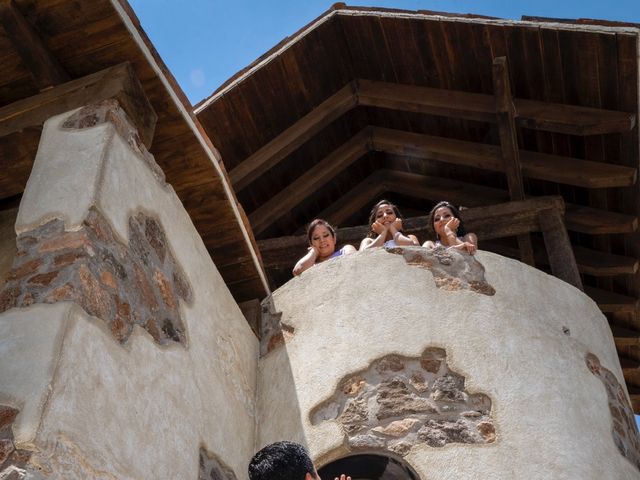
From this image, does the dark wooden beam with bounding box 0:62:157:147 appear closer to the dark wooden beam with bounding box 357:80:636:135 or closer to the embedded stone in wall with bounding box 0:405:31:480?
the embedded stone in wall with bounding box 0:405:31:480

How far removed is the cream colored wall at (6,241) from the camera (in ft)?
16.6

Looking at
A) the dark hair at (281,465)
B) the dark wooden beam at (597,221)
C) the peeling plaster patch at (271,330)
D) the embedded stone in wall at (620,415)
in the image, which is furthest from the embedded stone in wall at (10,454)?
the dark wooden beam at (597,221)

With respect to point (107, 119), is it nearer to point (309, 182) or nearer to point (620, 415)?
point (620, 415)

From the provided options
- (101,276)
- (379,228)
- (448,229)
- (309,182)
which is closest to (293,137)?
(309,182)

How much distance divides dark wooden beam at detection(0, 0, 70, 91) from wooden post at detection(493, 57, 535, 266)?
394 cm

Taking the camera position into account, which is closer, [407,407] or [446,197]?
[407,407]

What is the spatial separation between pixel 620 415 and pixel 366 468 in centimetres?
156

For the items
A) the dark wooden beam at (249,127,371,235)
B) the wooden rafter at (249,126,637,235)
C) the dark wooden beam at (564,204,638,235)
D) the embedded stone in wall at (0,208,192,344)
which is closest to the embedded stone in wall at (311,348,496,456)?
the embedded stone in wall at (0,208,192,344)

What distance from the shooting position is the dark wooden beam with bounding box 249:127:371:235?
9.54 m

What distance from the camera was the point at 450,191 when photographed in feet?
31.8

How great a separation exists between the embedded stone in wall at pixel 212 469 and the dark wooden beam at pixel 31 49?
6.62ft

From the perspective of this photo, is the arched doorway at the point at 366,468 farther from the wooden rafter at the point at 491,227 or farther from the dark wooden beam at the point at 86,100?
the wooden rafter at the point at 491,227

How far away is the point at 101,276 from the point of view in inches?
158

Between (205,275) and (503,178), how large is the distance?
4739 millimetres
